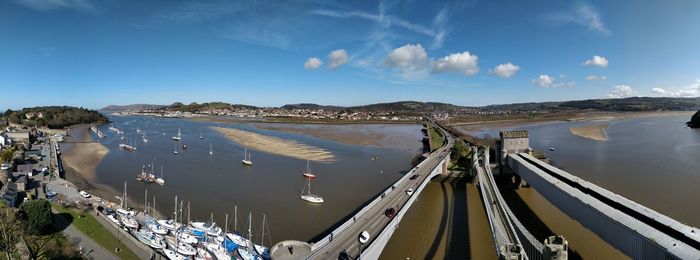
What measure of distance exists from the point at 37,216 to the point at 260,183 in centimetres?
1406

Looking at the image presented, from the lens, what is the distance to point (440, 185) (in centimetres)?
2870

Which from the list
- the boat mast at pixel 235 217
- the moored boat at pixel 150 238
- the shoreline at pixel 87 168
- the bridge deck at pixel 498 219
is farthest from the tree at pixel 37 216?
the bridge deck at pixel 498 219

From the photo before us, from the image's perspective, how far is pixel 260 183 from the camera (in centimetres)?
2856

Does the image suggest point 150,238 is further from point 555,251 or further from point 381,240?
point 555,251

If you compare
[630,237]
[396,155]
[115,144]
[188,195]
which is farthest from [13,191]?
[115,144]

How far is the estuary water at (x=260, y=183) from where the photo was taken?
66.7ft

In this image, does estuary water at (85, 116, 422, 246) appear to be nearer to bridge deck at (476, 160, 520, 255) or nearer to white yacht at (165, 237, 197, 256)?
white yacht at (165, 237, 197, 256)

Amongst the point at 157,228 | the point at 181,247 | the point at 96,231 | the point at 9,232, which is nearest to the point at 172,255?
the point at 181,247

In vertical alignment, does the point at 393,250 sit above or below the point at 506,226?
below

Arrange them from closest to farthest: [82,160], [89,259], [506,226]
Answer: [506,226]
[89,259]
[82,160]

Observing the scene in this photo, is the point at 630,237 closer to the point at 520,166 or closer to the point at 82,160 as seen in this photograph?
the point at 520,166

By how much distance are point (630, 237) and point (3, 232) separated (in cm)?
2229

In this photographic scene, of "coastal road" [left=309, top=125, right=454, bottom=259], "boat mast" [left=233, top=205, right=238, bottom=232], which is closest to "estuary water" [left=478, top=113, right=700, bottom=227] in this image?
"coastal road" [left=309, top=125, right=454, bottom=259]

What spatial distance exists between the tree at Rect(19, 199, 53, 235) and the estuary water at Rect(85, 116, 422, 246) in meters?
5.97
